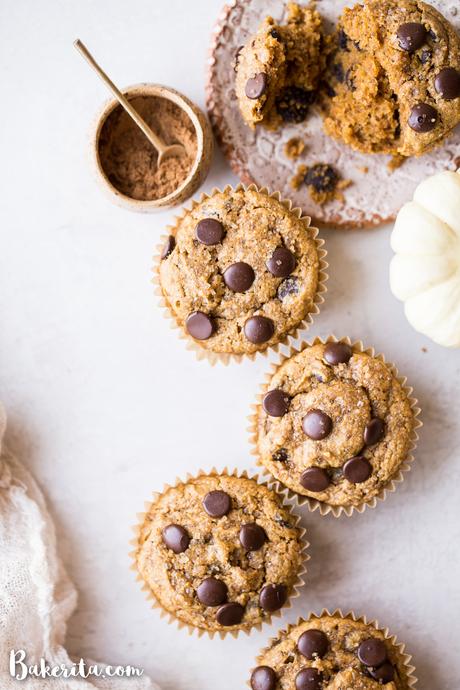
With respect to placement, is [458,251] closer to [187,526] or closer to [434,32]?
[434,32]

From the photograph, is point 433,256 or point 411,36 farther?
point 433,256

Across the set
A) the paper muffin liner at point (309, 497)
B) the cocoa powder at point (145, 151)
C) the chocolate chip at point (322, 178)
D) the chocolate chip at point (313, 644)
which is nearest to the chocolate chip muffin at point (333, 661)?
the chocolate chip at point (313, 644)

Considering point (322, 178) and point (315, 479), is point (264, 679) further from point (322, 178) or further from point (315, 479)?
point (322, 178)

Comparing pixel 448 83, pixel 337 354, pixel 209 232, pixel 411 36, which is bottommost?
pixel 337 354

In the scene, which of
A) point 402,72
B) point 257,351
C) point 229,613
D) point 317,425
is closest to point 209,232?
point 257,351

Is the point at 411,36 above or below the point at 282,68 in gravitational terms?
below

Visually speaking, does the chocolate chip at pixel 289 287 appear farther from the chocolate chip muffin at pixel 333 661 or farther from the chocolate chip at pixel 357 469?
the chocolate chip muffin at pixel 333 661

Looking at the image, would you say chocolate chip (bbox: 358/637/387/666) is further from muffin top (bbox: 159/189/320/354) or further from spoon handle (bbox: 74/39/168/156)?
spoon handle (bbox: 74/39/168/156)
